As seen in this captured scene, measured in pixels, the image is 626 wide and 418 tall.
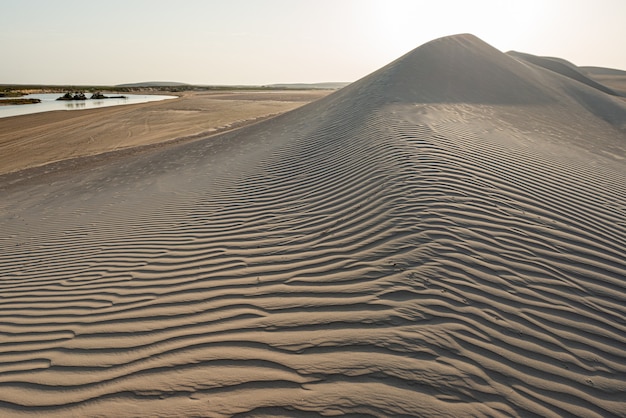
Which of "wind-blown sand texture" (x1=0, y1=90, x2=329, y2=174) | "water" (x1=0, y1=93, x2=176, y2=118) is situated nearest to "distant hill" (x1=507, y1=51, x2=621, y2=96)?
"wind-blown sand texture" (x1=0, y1=90, x2=329, y2=174)

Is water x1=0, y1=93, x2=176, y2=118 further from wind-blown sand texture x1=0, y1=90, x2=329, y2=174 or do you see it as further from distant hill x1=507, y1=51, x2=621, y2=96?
distant hill x1=507, y1=51, x2=621, y2=96

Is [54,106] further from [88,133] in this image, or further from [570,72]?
[570,72]

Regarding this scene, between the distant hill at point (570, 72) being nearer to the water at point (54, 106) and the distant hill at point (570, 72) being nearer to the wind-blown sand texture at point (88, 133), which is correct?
the wind-blown sand texture at point (88, 133)

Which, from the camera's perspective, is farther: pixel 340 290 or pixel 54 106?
pixel 54 106

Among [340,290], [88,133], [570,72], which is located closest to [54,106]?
[88,133]

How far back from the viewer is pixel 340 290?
9.92 feet

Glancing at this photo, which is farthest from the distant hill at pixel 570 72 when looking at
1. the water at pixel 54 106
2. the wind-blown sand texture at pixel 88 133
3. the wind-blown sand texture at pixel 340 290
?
the water at pixel 54 106

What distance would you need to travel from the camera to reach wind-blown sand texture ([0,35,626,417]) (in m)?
2.17

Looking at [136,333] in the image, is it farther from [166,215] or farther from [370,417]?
[166,215]

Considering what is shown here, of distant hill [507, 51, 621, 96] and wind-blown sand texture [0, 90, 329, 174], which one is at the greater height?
distant hill [507, 51, 621, 96]

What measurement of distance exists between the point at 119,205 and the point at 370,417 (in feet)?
19.9

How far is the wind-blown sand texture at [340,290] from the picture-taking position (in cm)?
217

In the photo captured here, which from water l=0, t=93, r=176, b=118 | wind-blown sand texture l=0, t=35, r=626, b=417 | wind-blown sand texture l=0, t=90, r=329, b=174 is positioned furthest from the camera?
water l=0, t=93, r=176, b=118

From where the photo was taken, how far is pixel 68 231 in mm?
5562
